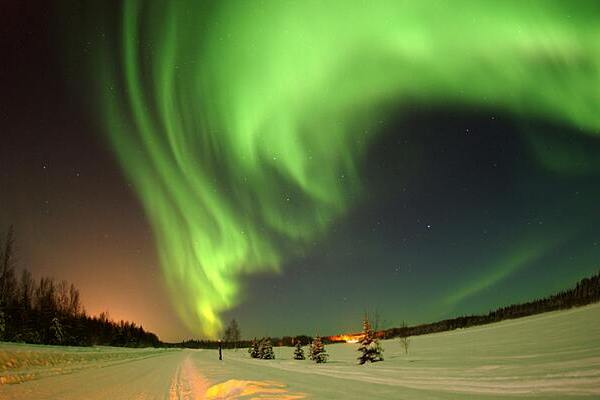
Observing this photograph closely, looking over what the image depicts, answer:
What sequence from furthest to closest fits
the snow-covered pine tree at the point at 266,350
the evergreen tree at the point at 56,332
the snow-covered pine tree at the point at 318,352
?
the evergreen tree at the point at 56,332
the snow-covered pine tree at the point at 266,350
the snow-covered pine tree at the point at 318,352

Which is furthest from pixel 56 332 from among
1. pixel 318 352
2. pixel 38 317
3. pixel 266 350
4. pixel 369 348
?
pixel 369 348

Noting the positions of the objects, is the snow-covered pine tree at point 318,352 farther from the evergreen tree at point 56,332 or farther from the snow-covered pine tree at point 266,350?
the evergreen tree at point 56,332

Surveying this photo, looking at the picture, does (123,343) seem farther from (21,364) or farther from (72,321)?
(21,364)

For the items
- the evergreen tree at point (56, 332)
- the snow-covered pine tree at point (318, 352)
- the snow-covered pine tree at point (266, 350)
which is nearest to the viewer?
the snow-covered pine tree at point (318, 352)

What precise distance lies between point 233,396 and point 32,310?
66419mm

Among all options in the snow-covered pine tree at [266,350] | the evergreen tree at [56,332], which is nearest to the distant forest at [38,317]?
the evergreen tree at [56,332]

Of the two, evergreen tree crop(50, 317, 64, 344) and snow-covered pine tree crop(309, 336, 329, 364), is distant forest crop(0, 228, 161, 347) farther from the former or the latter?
snow-covered pine tree crop(309, 336, 329, 364)

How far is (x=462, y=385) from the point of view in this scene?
35.4 feet

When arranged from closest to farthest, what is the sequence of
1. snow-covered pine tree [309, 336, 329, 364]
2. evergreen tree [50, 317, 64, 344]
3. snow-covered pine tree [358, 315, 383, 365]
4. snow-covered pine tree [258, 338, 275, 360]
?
snow-covered pine tree [358, 315, 383, 365] → snow-covered pine tree [309, 336, 329, 364] → snow-covered pine tree [258, 338, 275, 360] → evergreen tree [50, 317, 64, 344]

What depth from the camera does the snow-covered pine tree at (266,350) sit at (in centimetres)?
Answer: 5473

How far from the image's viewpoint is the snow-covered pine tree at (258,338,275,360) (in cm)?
5473

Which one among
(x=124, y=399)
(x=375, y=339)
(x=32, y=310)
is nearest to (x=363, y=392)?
(x=124, y=399)

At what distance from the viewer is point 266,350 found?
182 ft

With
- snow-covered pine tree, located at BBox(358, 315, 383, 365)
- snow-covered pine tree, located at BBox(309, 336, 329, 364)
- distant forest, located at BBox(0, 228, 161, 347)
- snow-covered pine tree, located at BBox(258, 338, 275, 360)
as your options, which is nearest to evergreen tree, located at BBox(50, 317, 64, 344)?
distant forest, located at BBox(0, 228, 161, 347)
